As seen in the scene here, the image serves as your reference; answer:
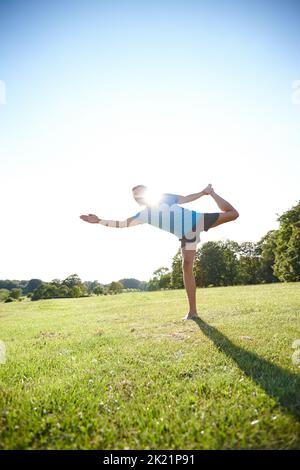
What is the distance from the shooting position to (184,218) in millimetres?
6625

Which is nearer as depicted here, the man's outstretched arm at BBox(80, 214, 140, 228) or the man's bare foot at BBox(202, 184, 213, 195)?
the man's outstretched arm at BBox(80, 214, 140, 228)

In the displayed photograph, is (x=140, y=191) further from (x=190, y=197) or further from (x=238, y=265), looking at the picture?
(x=238, y=265)

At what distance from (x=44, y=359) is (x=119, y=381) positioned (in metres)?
1.69

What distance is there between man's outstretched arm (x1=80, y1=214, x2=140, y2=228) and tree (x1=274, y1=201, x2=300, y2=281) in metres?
44.7

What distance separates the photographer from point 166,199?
22.1 ft

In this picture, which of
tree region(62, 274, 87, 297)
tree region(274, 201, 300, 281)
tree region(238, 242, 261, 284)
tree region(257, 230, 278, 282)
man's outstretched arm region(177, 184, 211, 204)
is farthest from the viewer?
tree region(62, 274, 87, 297)

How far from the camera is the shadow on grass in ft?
8.51

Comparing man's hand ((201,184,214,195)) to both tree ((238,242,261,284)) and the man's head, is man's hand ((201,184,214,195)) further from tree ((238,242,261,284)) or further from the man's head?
tree ((238,242,261,284))

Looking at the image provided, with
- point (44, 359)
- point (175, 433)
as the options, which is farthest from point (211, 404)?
point (44, 359)

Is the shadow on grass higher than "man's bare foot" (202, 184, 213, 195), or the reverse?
"man's bare foot" (202, 184, 213, 195)

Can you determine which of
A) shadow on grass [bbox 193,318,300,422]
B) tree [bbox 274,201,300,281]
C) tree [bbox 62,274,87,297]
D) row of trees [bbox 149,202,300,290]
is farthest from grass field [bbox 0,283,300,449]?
tree [bbox 62,274,87,297]

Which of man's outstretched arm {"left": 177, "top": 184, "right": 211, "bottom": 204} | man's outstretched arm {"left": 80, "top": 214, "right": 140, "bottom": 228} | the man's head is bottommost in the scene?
man's outstretched arm {"left": 80, "top": 214, "right": 140, "bottom": 228}

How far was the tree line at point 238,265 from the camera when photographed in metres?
46.7
